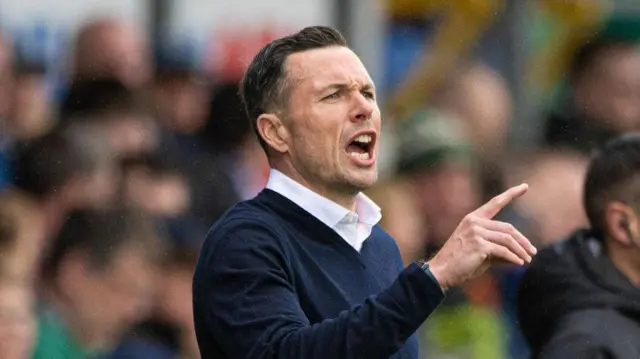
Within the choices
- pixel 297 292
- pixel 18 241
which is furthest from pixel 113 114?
pixel 297 292

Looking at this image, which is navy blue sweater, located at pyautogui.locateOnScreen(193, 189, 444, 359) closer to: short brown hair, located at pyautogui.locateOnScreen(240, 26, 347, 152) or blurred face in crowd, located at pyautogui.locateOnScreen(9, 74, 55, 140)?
short brown hair, located at pyautogui.locateOnScreen(240, 26, 347, 152)

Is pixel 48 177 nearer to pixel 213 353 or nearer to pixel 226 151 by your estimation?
pixel 226 151

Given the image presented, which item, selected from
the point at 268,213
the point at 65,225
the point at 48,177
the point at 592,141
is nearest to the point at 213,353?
the point at 268,213

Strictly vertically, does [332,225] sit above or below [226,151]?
above

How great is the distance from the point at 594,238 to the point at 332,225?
4.72 ft

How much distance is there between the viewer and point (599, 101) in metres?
11.0

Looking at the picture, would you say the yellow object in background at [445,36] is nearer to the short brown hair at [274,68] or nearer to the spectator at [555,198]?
the spectator at [555,198]

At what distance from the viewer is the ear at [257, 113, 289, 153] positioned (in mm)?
4945

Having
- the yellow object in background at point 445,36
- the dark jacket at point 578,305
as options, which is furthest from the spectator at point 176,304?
the yellow object in background at point 445,36

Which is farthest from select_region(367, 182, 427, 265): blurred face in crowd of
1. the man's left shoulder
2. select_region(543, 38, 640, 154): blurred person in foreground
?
the man's left shoulder

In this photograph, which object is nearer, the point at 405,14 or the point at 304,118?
the point at 304,118

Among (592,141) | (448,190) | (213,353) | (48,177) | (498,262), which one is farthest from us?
(592,141)

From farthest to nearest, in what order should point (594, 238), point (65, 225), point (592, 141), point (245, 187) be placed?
point (592, 141) < point (245, 187) < point (65, 225) < point (594, 238)

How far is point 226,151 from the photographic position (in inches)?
342
